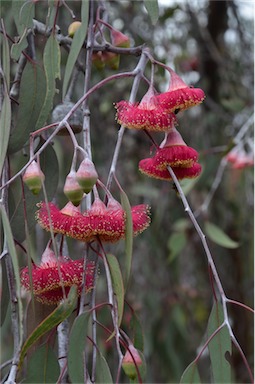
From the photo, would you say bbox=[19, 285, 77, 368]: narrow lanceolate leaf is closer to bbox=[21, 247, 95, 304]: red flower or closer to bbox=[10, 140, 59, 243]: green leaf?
bbox=[21, 247, 95, 304]: red flower

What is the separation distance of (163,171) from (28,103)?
0.22 meters

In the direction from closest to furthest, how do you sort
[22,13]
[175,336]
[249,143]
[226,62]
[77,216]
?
[77,216] < [22,13] < [249,143] < [175,336] < [226,62]

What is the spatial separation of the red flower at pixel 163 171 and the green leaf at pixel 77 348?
210mm

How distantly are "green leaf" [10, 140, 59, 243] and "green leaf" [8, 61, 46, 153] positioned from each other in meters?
0.04

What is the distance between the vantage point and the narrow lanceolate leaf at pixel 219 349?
0.75 metres

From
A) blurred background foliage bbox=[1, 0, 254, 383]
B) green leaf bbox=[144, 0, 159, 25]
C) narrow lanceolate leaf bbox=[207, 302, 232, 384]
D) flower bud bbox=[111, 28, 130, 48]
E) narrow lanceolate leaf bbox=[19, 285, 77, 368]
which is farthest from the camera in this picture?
blurred background foliage bbox=[1, 0, 254, 383]

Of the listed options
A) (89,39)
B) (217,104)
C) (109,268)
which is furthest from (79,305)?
(217,104)

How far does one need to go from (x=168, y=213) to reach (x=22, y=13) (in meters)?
1.42

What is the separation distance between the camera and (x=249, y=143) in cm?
194

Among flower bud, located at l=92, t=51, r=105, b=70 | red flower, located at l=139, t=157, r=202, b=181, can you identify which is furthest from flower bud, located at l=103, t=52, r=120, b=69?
red flower, located at l=139, t=157, r=202, b=181

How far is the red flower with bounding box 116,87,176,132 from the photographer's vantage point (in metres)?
0.75

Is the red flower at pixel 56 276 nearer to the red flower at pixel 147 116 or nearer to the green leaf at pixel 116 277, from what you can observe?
the green leaf at pixel 116 277

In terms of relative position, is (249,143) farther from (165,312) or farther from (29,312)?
(29,312)

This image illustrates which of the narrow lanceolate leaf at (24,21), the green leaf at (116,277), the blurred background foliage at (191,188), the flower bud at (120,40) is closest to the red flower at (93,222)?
the green leaf at (116,277)
